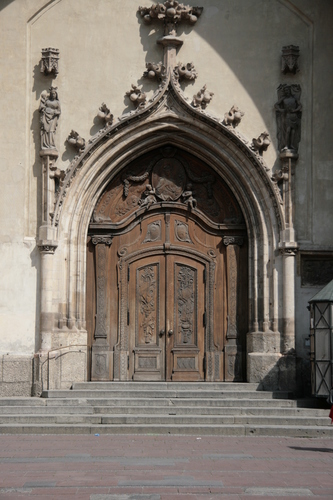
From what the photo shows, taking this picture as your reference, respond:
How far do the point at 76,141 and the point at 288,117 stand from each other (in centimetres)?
376

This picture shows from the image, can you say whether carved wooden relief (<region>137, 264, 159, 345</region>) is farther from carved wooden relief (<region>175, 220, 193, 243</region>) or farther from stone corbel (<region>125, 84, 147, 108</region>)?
stone corbel (<region>125, 84, 147, 108</region>)

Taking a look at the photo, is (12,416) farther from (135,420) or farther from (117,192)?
(117,192)

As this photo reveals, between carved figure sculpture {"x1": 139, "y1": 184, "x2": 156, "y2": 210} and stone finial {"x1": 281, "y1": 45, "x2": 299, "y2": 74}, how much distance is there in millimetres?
3186

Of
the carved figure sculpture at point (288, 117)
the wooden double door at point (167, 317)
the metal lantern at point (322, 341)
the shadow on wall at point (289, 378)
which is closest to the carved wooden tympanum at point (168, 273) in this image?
the wooden double door at point (167, 317)

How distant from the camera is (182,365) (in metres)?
15.3

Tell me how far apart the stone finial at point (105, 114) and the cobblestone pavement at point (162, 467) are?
18.6 feet

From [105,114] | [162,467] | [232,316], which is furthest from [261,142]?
[162,467]

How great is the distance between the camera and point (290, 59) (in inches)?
591

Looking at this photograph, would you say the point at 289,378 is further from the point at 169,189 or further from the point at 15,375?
the point at 15,375

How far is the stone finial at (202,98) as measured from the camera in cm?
1497

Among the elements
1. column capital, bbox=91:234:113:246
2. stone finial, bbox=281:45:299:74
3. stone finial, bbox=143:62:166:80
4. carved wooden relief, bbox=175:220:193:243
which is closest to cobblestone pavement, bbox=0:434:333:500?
column capital, bbox=91:234:113:246

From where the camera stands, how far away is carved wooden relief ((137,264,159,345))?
604 inches

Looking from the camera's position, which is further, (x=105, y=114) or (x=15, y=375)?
(x=105, y=114)

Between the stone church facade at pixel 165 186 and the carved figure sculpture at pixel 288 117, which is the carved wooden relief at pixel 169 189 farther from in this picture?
the carved figure sculpture at pixel 288 117
